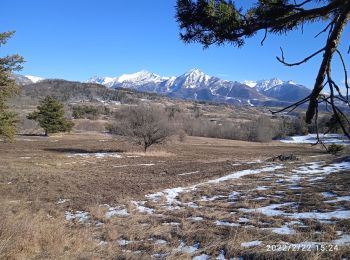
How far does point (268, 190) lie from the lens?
15195mm

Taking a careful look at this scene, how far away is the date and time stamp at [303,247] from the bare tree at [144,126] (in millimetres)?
35534

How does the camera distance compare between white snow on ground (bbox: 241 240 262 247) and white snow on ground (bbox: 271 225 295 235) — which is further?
white snow on ground (bbox: 271 225 295 235)

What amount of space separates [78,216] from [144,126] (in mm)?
30099

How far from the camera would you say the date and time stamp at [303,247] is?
560cm

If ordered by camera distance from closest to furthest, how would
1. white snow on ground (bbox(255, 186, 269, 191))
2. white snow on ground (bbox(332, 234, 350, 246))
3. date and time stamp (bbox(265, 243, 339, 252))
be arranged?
date and time stamp (bbox(265, 243, 339, 252)) < white snow on ground (bbox(332, 234, 350, 246)) < white snow on ground (bbox(255, 186, 269, 191))

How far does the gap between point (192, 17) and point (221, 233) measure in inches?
220

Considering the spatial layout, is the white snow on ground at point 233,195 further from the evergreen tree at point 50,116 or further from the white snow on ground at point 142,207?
the evergreen tree at point 50,116

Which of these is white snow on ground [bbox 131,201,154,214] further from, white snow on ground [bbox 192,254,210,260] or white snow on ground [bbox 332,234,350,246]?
white snow on ground [bbox 332,234,350,246]

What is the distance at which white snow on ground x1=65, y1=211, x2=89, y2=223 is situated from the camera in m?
11.0

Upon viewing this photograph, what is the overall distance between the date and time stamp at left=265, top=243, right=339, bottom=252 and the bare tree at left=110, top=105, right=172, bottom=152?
3553 centimetres

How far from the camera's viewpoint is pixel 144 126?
4153cm

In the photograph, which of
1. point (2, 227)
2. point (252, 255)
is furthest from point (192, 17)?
point (2, 227)

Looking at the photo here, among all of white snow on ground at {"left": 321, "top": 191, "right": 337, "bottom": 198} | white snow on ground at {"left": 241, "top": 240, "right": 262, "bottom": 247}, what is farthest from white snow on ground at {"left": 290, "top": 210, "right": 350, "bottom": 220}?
white snow on ground at {"left": 241, "top": 240, "right": 262, "bottom": 247}

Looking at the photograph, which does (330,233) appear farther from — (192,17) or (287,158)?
(287,158)
